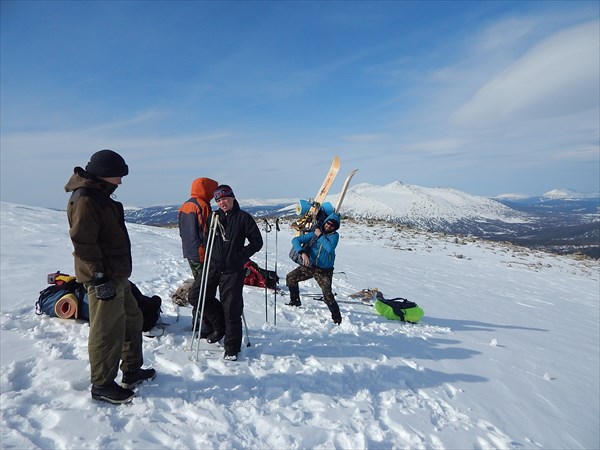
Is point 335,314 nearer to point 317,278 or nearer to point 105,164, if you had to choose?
point 317,278

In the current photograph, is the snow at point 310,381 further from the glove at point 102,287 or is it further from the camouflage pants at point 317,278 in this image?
the glove at point 102,287

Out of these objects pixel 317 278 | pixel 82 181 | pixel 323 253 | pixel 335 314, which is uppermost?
pixel 82 181

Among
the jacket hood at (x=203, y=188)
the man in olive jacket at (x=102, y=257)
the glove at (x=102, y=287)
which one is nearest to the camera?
the man in olive jacket at (x=102, y=257)

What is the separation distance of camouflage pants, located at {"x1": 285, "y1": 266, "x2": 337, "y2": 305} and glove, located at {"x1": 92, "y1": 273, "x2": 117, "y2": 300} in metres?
4.86

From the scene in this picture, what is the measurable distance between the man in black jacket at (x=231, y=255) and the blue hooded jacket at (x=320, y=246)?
2623 mm

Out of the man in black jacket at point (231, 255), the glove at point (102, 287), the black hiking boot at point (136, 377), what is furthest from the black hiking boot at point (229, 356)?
the glove at point (102, 287)

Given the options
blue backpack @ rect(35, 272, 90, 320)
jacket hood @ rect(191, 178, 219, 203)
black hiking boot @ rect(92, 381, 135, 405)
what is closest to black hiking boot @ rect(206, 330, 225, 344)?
black hiking boot @ rect(92, 381, 135, 405)

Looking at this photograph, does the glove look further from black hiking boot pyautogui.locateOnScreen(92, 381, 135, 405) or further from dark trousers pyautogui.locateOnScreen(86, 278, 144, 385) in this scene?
black hiking boot pyautogui.locateOnScreen(92, 381, 135, 405)

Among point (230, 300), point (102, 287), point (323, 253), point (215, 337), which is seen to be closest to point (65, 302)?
point (215, 337)

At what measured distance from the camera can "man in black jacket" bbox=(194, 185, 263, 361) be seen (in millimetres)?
5340

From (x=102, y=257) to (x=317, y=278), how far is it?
16.7 ft

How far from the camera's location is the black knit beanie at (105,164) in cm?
370

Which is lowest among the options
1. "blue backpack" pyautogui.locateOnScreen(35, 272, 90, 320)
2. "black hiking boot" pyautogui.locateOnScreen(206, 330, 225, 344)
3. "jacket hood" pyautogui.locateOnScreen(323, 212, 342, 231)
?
"black hiking boot" pyautogui.locateOnScreen(206, 330, 225, 344)

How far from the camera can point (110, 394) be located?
388 cm
